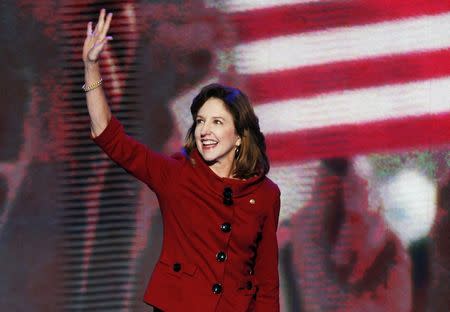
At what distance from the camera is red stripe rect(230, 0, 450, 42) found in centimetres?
422

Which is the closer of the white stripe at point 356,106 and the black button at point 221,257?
the black button at point 221,257

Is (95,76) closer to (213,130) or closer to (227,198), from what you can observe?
(213,130)

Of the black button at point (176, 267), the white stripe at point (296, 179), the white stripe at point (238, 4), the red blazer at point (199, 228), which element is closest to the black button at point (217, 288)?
the red blazer at point (199, 228)

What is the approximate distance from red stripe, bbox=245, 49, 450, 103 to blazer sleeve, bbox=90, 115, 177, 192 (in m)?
1.47

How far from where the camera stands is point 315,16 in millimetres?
4238

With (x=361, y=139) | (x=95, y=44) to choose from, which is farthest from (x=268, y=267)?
(x=361, y=139)

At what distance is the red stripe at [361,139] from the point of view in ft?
14.0

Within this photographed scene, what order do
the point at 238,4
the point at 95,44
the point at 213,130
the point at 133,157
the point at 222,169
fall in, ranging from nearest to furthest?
the point at 95,44 → the point at 133,157 → the point at 213,130 → the point at 222,169 → the point at 238,4

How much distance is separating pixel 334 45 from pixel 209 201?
1659 millimetres

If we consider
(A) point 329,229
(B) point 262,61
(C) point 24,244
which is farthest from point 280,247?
(C) point 24,244

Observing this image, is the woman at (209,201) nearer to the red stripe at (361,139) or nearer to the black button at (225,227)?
the black button at (225,227)

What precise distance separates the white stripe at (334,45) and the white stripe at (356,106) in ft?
0.55

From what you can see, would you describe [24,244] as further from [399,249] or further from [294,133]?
[399,249]

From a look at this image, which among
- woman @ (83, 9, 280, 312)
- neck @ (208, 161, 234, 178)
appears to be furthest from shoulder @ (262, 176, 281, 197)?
neck @ (208, 161, 234, 178)
